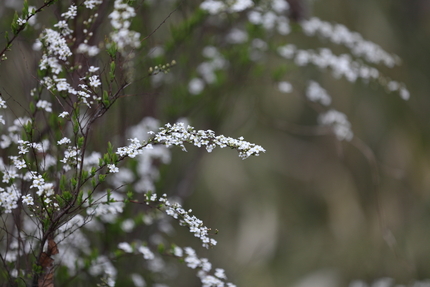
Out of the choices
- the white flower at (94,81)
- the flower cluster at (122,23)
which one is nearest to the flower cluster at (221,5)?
the flower cluster at (122,23)

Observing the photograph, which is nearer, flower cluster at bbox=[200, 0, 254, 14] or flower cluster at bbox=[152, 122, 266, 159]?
flower cluster at bbox=[152, 122, 266, 159]

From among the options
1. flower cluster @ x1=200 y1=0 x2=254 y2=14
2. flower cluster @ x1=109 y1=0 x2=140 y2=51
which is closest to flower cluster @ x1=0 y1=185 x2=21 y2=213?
flower cluster @ x1=109 y1=0 x2=140 y2=51

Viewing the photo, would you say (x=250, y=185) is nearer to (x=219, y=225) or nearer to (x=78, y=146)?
(x=219, y=225)

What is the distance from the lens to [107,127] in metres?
3.12

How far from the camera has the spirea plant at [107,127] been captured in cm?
172

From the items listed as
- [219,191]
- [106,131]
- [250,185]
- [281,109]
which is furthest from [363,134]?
[106,131]

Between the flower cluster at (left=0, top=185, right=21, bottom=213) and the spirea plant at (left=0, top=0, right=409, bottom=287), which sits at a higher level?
the spirea plant at (left=0, top=0, right=409, bottom=287)

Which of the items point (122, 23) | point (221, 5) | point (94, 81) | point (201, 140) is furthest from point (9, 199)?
point (221, 5)

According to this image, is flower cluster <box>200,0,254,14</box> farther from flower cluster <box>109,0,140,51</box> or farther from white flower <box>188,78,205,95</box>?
flower cluster <box>109,0,140,51</box>

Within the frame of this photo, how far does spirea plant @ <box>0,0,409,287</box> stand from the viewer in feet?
5.63

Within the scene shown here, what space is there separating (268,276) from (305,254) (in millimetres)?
538

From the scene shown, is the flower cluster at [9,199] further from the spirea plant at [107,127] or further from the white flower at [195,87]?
the white flower at [195,87]

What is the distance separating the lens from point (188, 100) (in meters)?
3.22

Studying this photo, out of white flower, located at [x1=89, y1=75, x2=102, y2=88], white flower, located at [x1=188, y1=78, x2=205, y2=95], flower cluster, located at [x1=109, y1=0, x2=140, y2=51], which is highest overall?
white flower, located at [x1=188, y1=78, x2=205, y2=95]
